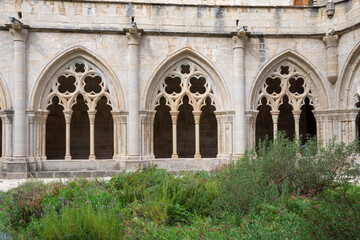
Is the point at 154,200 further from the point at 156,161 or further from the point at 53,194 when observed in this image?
the point at 156,161

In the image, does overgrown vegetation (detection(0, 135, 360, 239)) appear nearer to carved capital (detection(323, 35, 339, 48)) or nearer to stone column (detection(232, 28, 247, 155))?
stone column (detection(232, 28, 247, 155))

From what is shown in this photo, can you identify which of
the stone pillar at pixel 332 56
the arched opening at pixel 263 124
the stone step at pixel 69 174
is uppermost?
the stone pillar at pixel 332 56

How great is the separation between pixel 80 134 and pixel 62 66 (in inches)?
162

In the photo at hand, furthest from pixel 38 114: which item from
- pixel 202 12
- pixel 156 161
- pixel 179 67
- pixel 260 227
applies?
pixel 260 227

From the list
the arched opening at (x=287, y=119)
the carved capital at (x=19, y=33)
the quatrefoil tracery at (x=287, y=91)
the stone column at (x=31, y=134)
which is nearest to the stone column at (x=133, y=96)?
the stone column at (x=31, y=134)

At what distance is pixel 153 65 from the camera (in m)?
10.3

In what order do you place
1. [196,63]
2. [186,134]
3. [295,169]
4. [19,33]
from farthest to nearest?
1. [186,134]
2. [196,63]
3. [19,33]
4. [295,169]

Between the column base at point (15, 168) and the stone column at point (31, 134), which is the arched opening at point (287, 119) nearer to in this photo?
the stone column at point (31, 134)

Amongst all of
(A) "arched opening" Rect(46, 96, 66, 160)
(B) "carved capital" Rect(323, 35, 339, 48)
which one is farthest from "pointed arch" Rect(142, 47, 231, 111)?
(A) "arched opening" Rect(46, 96, 66, 160)

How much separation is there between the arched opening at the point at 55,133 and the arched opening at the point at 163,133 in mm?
3407

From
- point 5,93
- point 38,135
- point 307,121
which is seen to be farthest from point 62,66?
point 307,121

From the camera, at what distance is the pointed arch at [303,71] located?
1062 cm

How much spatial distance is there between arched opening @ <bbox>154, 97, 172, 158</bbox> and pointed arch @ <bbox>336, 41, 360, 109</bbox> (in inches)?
242

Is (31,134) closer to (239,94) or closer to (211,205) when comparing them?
(239,94)
